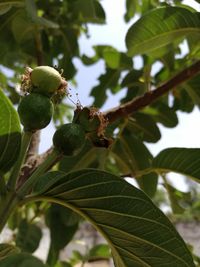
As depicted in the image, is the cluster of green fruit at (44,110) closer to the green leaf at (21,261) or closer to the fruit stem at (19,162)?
the fruit stem at (19,162)

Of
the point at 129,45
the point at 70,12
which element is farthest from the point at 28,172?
the point at 70,12

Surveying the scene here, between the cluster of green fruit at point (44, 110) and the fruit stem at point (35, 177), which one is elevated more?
the cluster of green fruit at point (44, 110)

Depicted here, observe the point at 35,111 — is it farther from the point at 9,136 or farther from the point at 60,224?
the point at 60,224

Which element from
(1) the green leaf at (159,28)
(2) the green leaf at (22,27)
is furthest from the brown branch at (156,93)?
(2) the green leaf at (22,27)

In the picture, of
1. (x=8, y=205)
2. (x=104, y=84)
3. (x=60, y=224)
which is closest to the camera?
(x=8, y=205)

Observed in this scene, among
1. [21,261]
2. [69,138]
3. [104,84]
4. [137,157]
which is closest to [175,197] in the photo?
[137,157]

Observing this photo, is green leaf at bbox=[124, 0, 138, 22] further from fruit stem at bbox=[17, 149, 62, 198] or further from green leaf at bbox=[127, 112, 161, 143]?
fruit stem at bbox=[17, 149, 62, 198]

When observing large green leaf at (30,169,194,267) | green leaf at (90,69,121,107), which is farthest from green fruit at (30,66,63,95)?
green leaf at (90,69,121,107)
